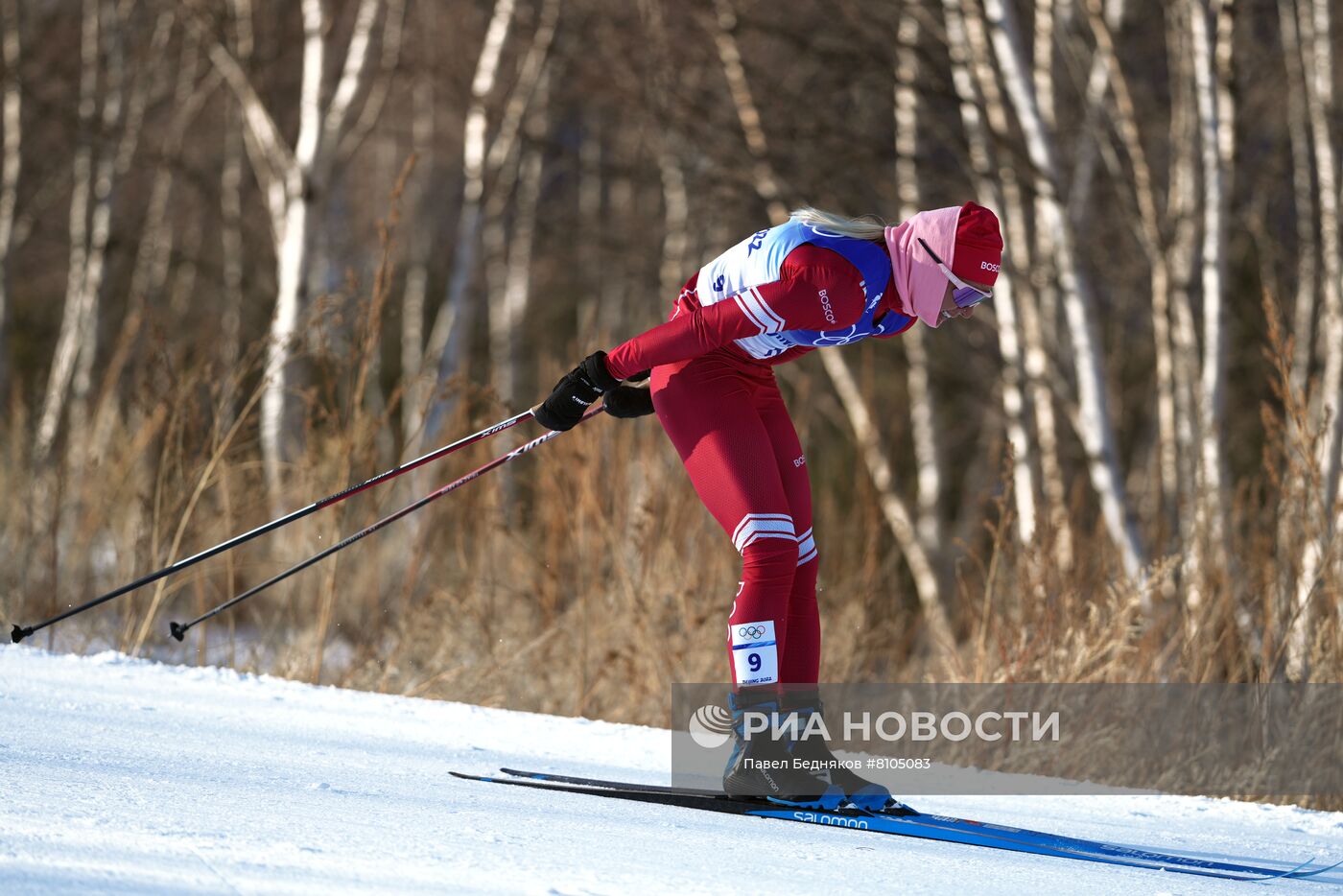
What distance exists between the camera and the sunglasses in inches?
116

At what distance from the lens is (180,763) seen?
293 centimetres

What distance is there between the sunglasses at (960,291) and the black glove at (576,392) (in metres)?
0.75

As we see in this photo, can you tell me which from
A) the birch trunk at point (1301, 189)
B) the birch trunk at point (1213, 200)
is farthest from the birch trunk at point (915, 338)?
the birch trunk at point (1301, 189)

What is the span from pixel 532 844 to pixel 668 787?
33.9 inches

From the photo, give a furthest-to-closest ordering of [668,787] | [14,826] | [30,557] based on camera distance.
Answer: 1. [30,557]
2. [668,787]
3. [14,826]

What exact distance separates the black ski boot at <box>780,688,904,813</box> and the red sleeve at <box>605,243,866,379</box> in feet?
2.62

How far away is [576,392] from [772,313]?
50cm

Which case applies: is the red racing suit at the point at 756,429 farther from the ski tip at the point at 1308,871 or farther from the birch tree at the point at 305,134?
the birch tree at the point at 305,134

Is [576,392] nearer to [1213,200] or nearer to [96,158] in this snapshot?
[1213,200]

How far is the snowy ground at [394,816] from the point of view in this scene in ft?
7.12

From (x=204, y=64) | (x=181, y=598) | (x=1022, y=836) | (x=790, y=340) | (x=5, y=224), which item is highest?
(x=204, y=64)

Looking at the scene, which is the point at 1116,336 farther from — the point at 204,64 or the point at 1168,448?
the point at 204,64

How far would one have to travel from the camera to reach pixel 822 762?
3096mm

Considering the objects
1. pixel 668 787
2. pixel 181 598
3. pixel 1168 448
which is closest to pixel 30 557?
pixel 181 598
